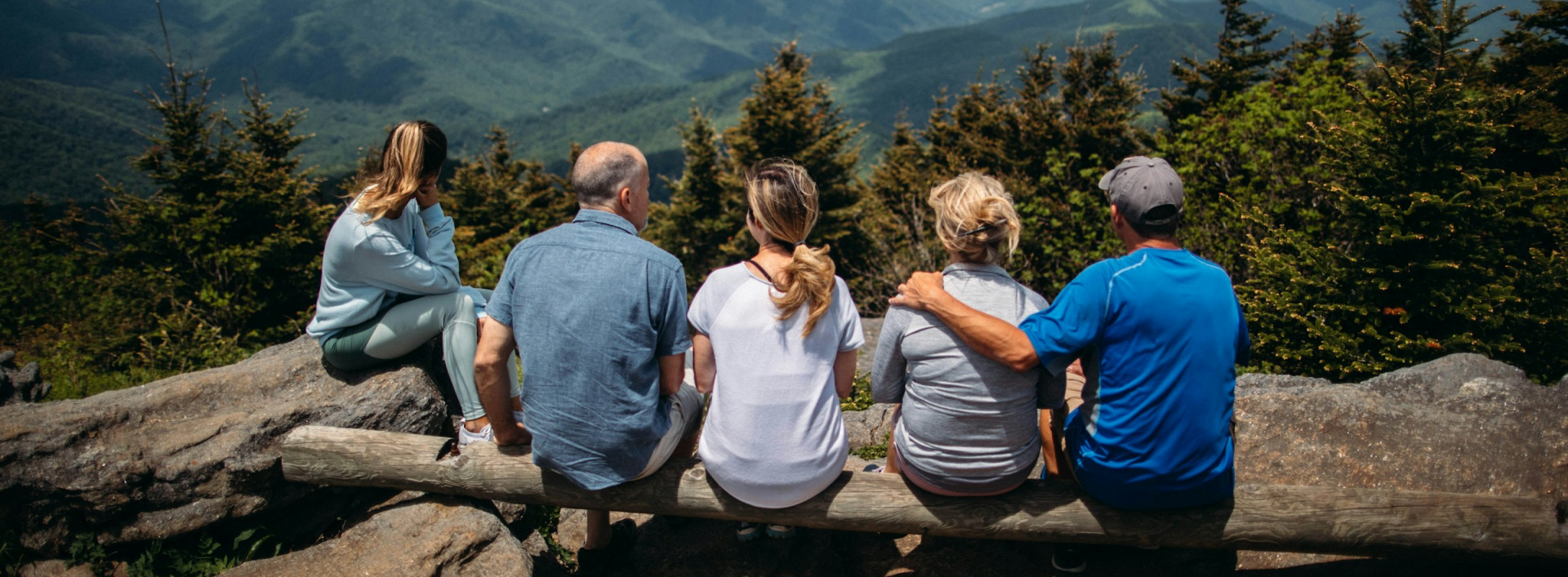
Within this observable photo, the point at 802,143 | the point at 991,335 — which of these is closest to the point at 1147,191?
the point at 991,335

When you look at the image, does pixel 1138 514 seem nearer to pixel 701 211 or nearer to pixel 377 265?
pixel 377 265

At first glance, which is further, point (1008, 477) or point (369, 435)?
point (369, 435)

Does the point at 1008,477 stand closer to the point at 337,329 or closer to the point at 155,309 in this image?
the point at 337,329

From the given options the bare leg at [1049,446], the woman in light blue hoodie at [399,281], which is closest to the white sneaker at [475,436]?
the woman in light blue hoodie at [399,281]

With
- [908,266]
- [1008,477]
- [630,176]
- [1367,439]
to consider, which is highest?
[630,176]

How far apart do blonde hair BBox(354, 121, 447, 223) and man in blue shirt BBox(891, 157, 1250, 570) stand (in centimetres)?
264

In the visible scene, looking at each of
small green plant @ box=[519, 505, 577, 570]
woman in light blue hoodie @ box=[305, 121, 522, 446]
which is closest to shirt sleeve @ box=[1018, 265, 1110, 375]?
woman in light blue hoodie @ box=[305, 121, 522, 446]

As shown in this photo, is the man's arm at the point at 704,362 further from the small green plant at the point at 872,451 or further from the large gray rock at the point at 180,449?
the small green plant at the point at 872,451

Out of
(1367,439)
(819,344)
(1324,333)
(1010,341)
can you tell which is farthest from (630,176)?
(1324,333)

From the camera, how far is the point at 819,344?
293 centimetres

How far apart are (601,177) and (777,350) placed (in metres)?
1.09

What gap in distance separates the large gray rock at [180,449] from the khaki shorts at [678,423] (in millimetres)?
1597

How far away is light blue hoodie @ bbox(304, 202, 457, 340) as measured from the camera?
3645 millimetres

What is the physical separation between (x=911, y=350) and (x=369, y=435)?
2.74 metres
